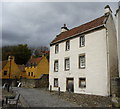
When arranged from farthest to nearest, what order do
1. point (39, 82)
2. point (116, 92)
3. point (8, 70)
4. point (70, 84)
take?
point (8, 70) < point (39, 82) < point (70, 84) < point (116, 92)

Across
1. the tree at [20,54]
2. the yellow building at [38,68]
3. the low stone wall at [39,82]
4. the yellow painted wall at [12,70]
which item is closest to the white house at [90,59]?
the low stone wall at [39,82]

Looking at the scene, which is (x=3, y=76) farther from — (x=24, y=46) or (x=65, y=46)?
(x=65, y=46)

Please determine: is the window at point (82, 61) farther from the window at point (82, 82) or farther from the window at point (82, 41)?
the window at point (82, 82)

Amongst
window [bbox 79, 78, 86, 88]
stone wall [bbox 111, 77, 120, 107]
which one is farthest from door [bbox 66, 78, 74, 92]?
stone wall [bbox 111, 77, 120, 107]

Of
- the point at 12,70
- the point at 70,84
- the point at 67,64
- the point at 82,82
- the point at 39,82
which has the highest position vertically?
the point at 67,64

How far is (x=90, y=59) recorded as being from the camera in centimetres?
1720

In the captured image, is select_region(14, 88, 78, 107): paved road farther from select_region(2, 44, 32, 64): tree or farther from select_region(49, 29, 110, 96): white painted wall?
select_region(2, 44, 32, 64): tree

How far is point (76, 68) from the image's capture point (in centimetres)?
1886

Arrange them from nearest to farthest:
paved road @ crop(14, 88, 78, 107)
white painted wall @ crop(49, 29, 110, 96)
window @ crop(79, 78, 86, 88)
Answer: paved road @ crop(14, 88, 78, 107) < white painted wall @ crop(49, 29, 110, 96) < window @ crop(79, 78, 86, 88)

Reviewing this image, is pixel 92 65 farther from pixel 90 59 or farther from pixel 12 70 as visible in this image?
pixel 12 70

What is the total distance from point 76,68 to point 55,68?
16.4 ft

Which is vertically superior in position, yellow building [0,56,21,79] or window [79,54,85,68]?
window [79,54,85,68]

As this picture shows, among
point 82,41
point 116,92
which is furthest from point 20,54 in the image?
point 116,92

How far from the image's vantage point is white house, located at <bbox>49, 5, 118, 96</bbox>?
1577 centimetres
